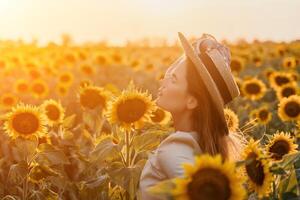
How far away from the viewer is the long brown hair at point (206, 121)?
323 cm

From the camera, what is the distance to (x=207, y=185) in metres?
2.19

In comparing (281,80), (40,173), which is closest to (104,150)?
(40,173)

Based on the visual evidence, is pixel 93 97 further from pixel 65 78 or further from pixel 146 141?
pixel 65 78

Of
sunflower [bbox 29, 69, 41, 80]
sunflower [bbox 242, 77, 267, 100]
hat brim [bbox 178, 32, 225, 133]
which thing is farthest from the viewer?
sunflower [bbox 29, 69, 41, 80]

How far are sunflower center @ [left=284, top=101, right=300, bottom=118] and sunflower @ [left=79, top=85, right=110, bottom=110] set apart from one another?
162 centimetres

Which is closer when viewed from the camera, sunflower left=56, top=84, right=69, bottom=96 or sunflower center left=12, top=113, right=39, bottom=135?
sunflower center left=12, top=113, right=39, bottom=135

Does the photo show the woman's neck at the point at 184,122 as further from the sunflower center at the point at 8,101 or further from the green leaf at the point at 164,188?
the sunflower center at the point at 8,101

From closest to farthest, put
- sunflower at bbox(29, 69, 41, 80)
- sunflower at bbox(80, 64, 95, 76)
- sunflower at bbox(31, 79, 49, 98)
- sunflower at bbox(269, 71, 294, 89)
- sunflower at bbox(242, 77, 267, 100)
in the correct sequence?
sunflower at bbox(269, 71, 294, 89) < sunflower at bbox(242, 77, 267, 100) < sunflower at bbox(31, 79, 49, 98) < sunflower at bbox(29, 69, 41, 80) < sunflower at bbox(80, 64, 95, 76)

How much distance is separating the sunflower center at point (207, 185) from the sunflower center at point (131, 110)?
81.0 inches

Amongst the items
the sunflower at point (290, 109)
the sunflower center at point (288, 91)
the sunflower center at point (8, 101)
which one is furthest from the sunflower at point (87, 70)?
the sunflower at point (290, 109)

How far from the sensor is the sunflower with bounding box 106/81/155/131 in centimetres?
422

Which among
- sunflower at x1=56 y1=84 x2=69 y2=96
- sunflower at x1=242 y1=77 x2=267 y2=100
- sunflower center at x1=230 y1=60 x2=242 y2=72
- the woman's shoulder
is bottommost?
the woman's shoulder

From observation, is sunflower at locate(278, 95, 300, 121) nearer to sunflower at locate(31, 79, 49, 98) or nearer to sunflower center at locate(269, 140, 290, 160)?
sunflower center at locate(269, 140, 290, 160)

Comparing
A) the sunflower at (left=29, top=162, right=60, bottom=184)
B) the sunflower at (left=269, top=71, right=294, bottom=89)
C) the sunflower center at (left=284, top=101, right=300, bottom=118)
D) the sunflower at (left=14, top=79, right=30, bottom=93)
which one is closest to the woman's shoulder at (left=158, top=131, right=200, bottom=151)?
the sunflower at (left=29, top=162, right=60, bottom=184)
